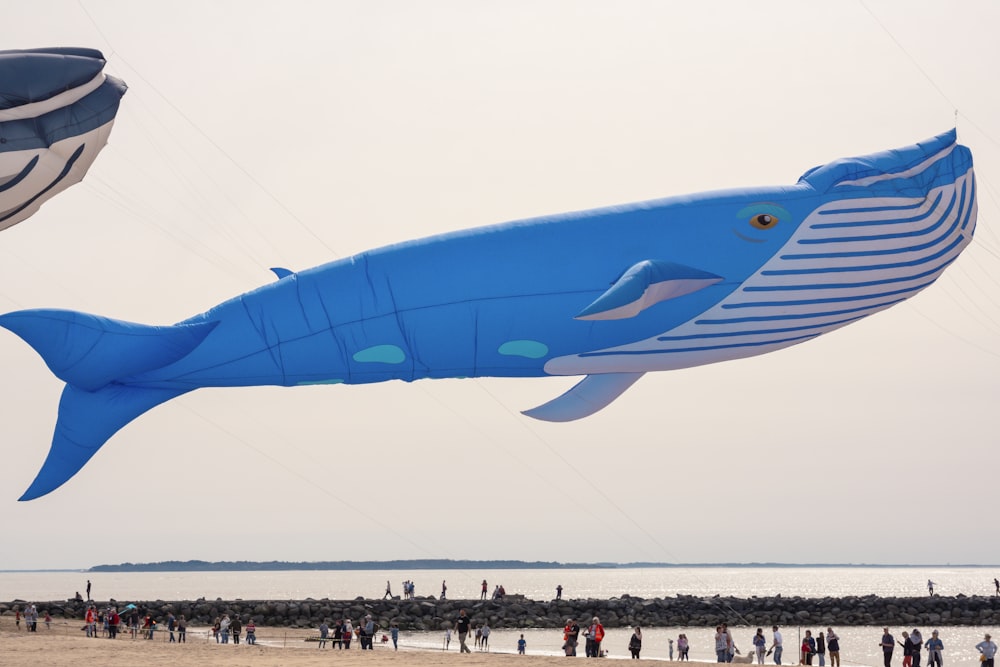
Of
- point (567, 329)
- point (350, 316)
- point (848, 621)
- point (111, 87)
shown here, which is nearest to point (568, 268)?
point (567, 329)

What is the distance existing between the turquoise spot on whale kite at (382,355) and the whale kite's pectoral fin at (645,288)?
8.43 ft

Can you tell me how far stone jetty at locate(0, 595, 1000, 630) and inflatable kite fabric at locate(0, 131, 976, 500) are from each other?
35.0 meters

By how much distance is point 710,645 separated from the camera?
4734 centimetres

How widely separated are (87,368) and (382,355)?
12.5 feet

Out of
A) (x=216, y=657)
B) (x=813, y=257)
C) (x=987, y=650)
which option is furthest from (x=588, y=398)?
(x=987, y=650)

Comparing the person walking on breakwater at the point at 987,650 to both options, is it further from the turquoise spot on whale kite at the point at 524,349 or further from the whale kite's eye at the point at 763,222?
the turquoise spot on whale kite at the point at 524,349

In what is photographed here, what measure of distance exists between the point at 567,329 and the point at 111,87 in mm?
7336

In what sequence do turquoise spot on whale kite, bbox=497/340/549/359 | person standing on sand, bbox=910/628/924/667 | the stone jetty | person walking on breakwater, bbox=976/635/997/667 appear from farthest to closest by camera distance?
1. the stone jetty
2. person standing on sand, bbox=910/628/924/667
3. person walking on breakwater, bbox=976/635/997/667
4. turquoise spot on whale kite, bbox=497/340/549/359

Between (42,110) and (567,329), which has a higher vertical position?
(42,110)

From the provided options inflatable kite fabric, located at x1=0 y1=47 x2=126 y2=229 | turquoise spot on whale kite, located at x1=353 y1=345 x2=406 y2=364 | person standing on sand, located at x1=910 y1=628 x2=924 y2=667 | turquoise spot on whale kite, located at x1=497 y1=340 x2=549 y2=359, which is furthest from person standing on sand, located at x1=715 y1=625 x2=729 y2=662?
→ inflatable kite fabric, located at x1=0 y1=47 x2=126 y2=229

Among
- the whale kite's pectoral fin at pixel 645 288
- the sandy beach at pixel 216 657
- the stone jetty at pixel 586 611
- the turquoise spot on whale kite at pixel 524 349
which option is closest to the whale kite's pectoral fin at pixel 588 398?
the turquoise spot on whale kite at pixel 524 349

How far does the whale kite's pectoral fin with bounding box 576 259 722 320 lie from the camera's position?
14.6 metres

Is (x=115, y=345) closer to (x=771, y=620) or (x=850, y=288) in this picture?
(x=850, y=288)

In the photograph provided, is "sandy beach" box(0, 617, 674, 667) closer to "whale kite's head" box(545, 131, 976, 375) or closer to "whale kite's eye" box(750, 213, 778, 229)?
"whale kite's head" box(545, 131, 976, 375)
